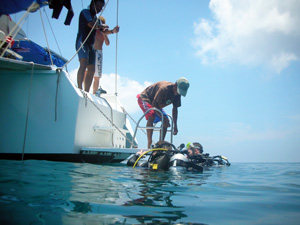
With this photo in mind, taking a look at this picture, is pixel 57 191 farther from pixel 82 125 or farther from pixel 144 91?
pixel 144 91

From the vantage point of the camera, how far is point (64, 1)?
3918 mm

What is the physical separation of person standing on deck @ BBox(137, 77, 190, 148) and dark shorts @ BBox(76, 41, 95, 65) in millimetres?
1570

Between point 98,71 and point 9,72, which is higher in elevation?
point 98,71

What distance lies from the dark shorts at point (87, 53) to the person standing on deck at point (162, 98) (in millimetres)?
1570

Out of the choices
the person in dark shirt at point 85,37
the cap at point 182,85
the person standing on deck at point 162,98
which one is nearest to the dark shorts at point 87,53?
the person in dark shirt at point 85,37

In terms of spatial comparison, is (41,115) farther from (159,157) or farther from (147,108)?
(159,157)

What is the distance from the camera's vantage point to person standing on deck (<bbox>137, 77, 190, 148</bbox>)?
597 centimetres

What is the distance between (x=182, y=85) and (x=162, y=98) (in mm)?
604

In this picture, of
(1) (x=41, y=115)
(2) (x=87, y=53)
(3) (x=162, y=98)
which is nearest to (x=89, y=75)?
(2) (x=87, y=53)

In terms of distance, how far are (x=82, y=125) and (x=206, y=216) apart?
4.31 metres

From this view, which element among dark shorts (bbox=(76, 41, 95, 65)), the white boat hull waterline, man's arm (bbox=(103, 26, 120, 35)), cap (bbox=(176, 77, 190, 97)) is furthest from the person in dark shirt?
cap (bbox=(176, 77, 190, 97))

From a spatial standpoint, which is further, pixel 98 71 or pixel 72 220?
pixel 98 71

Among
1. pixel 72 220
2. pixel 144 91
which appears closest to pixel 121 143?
pixel 144 91

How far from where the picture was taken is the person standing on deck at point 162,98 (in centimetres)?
597
